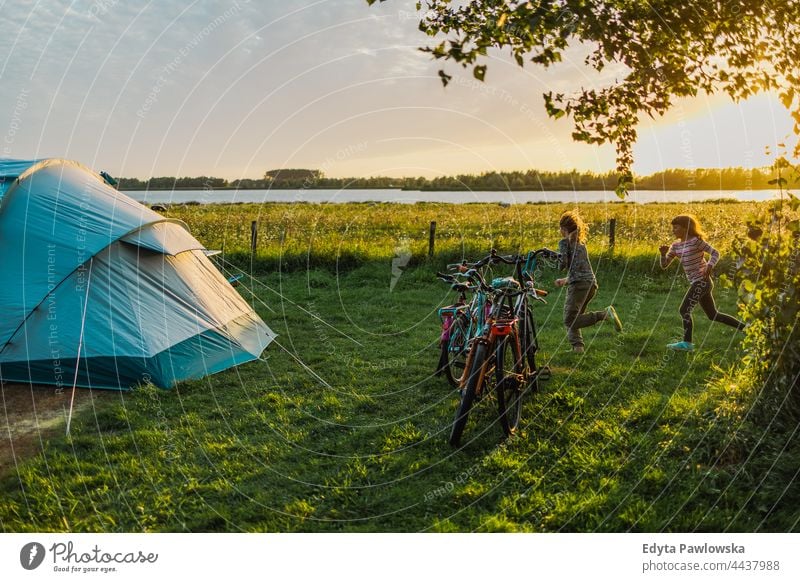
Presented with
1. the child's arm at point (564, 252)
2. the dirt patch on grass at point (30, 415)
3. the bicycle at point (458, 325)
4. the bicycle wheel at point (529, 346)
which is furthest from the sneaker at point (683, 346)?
the dirt patch on grass at point (30, 415)

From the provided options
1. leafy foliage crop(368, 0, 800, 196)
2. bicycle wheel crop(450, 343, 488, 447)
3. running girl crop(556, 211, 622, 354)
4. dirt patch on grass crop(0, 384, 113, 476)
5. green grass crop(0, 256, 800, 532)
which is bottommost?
green grass crop(0, 256, 800, 532)

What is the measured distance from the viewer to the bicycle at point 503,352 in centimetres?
561

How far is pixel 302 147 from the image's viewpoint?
31.3ft

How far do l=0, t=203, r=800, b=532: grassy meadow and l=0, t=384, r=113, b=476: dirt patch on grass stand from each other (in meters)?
0.17

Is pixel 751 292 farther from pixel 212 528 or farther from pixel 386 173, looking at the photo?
pixel 386 173

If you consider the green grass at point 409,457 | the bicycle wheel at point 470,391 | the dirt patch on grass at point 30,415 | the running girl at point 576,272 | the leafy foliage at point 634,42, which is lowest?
the green grass at point 409,457

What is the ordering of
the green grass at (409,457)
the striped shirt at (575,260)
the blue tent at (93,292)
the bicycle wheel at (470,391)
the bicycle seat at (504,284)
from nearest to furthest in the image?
the green grass at (409,457), the bicycle wheel at (470,391), the bicycle seat at (504,284), the blue tent at (93,292), the striped shirt at (575,260)

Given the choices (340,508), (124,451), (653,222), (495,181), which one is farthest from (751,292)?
(653,222)

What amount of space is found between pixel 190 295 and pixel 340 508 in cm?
437

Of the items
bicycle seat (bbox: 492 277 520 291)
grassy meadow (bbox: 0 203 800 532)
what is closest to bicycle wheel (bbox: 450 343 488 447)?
grassy meadow (bbox: 0 203 800 532)

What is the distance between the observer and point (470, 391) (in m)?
5.51

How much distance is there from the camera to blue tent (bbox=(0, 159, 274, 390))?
7148mm

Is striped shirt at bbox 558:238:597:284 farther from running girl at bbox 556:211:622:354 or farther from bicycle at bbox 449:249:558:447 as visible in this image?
bicycle at bbox 449:249:558:447

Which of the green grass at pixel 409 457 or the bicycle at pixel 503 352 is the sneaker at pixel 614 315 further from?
the bicycle at pixel 503 352
